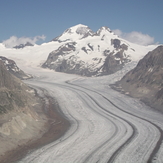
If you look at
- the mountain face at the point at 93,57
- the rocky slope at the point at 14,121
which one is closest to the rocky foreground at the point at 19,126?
the rocky slope at the point at 14,121

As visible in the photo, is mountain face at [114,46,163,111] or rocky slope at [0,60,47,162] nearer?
rocky slope at [0,60,47,162]

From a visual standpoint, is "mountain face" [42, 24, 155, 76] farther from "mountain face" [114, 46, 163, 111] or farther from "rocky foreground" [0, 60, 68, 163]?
"rocky foreground" [0, 60, 68, 163]

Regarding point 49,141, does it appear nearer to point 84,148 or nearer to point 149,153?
point 84,148

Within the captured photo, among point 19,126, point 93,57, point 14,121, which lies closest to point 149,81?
point 19,126

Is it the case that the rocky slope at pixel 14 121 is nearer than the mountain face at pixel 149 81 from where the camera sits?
Yes

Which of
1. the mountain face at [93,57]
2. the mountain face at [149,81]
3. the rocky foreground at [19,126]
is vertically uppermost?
the mountain face at [93,57]

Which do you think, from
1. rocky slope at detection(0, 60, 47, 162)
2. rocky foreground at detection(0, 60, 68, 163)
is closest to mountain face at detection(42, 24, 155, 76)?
rocky foreground at detection(0, 60, 68, 163)

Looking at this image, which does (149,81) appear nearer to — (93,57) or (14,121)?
(14,121)

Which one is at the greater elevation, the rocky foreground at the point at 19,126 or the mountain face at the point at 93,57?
the mountain face at the point at 93,57

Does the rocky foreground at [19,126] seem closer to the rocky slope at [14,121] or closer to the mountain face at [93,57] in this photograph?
Answer: the rocky slope at [14,121]
